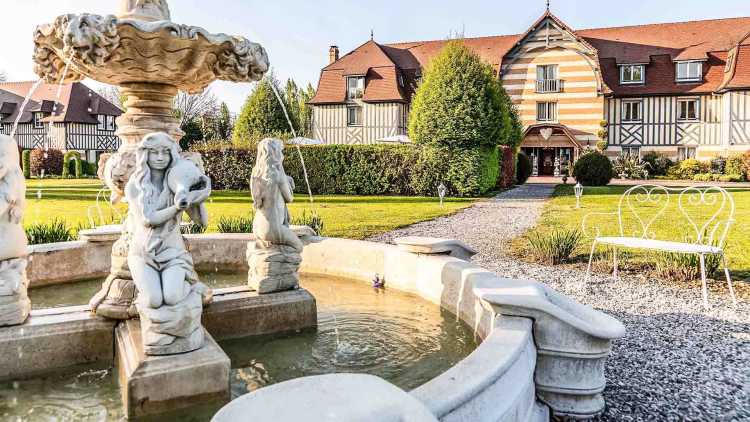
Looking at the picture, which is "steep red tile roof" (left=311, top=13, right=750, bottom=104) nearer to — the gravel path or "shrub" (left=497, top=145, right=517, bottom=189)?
"shrub" (left=497, top=145, right=517, bottom=189)

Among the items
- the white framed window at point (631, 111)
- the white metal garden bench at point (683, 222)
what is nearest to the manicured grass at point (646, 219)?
the white metal garden bench at point (683, 222)

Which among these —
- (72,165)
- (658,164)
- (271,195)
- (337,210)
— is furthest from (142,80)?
(72,165)

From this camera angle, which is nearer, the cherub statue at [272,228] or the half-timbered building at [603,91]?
the cherub statue at [272,228]

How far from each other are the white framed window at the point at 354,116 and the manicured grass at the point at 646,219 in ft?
65.8

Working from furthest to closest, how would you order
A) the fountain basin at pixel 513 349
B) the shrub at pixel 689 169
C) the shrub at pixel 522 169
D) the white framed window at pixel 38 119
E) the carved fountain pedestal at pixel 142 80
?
the white framed window at pixel 38 119
the shrub at pixel 522 169
the shrub at pixel 689 169
the carved fountain pedestal at pixel 142 80
the fountain basin at pixel 513 349

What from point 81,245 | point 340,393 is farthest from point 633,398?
point 81,245

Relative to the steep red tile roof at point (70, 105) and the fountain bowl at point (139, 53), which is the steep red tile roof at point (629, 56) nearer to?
the steep red tile roof at point (70, 105)

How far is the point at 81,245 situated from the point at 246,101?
99.9 ft

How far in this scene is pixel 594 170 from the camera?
26812 mm

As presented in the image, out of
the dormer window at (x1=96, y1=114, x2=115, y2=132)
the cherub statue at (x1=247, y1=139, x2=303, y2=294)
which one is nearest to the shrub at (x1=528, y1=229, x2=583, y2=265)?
the cherub statue at (x1=247, y1=139, x2=303, y2=294)

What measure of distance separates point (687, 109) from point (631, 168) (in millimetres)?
6123

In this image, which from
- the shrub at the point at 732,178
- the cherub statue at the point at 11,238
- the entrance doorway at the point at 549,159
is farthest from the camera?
the entrance doorway at the point at 549,159

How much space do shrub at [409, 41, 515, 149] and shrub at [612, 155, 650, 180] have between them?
15.0 meters

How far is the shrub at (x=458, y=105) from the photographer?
20.4 meters
